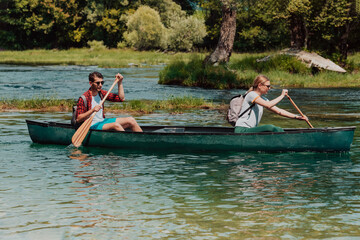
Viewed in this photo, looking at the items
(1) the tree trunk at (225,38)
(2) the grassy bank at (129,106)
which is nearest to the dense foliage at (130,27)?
(1) the tree trunk at (225,38)

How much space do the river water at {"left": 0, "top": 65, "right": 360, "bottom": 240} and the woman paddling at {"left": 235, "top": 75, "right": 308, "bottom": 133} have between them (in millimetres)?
526

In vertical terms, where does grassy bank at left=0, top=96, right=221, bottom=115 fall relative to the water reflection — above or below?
above

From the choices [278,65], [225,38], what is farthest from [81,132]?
[225,38]

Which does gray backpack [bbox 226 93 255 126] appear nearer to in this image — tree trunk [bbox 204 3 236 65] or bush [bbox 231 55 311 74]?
bush [bbox 231 55 311 74]

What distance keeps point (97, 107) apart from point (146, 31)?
160ft

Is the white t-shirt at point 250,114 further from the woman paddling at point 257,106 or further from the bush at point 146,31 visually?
the bush at point 146,31

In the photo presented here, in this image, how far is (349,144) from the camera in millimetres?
10625

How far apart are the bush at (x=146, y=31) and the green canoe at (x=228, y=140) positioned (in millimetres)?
46492

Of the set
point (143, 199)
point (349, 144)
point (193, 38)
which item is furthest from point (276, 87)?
point (193, 38)

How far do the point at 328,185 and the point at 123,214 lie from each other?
10.3 feet

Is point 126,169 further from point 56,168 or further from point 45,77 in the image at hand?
point 45,77

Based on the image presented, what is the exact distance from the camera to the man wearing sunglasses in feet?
34.2

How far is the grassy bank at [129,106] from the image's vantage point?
1755cm

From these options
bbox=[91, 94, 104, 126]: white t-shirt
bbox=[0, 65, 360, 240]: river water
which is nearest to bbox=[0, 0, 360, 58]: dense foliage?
bbox=[91, 94, 104, 126]: white t-shirt
